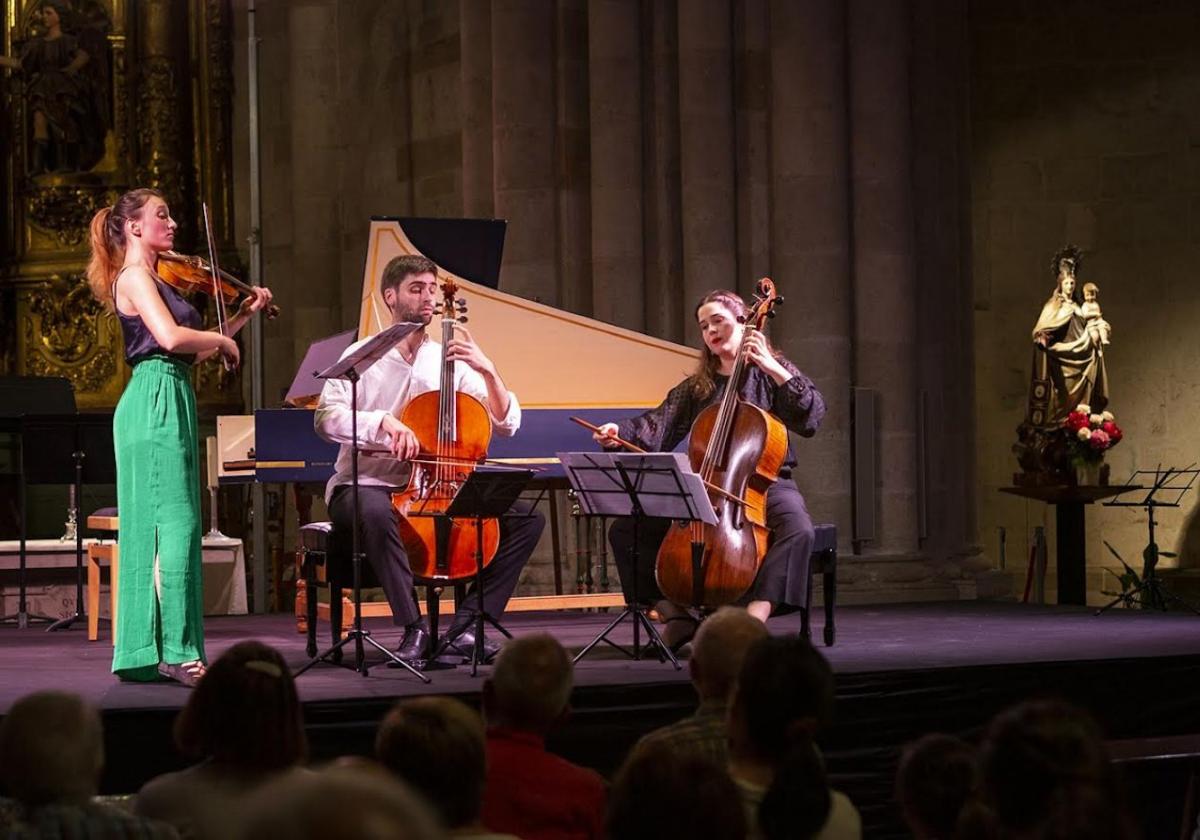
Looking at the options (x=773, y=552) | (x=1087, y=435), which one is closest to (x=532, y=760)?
(x=773, y=552)

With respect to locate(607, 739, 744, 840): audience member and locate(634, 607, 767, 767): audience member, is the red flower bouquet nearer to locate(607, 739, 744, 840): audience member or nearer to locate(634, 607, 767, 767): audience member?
locate(634, 607, 767, 767): audience member

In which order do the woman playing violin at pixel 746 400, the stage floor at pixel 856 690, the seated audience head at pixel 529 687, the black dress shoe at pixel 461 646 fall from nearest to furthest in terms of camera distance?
the seated audience head at pixel 529 687 → the stage floor at pixel 856 690 → the black dress shoe at pixel 461 646 → the woman playing violin at pixel 746 400

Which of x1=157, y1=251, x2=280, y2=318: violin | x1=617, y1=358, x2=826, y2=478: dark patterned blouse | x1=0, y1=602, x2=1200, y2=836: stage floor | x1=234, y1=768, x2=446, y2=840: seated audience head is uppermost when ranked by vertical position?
x1=157, y1=251, x2=280, y2=318: violin

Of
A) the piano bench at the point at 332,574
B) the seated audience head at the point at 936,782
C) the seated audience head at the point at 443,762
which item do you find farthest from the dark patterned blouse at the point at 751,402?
the seated audience head at the point at 443,762

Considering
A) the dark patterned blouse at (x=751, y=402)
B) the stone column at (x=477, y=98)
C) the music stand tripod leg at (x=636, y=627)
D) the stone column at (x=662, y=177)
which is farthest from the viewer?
the stone column at (x=477, y=98)

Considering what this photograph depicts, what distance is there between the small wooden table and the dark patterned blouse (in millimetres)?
4780

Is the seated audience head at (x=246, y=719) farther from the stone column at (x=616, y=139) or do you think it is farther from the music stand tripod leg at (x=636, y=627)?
the stone column at (x=616, y=139)

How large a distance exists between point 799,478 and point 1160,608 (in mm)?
2162

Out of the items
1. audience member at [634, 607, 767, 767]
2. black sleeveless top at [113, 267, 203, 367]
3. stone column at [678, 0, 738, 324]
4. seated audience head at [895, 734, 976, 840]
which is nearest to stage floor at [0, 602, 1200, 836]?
black sleeveless top at [113, 267, 203, 367]

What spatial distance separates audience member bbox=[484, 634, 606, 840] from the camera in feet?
11.6

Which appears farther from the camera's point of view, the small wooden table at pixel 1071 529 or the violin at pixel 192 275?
the small wooden table at pixel 1071 529

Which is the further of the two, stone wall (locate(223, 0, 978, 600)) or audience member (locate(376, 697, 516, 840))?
stone wall (locate(223, 0, 978, 600))

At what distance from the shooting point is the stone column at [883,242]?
10.6 meters

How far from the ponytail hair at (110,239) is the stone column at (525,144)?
16.3ft
